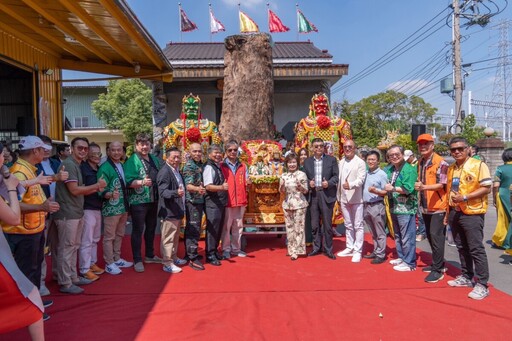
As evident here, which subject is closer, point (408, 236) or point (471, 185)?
point (471, 185)

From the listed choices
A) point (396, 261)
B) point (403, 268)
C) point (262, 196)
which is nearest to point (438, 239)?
point (403, 268)

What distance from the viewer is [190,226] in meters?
4.95

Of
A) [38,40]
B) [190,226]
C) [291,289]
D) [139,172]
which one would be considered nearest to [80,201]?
[139,172]

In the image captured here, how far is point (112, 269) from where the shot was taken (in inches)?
186

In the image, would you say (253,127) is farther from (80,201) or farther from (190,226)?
(80,201)

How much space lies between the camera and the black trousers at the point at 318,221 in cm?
548

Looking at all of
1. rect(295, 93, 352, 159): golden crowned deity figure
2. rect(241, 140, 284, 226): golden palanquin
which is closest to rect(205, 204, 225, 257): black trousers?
rect(241, 140, 284, 226): golden palanquin

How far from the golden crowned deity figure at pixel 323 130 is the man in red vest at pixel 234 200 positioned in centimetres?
193

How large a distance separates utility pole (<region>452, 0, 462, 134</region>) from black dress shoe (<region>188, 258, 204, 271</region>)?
13.3 m

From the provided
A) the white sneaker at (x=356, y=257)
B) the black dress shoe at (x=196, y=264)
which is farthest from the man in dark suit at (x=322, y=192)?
the black dress shoe at (x=196, y=264)

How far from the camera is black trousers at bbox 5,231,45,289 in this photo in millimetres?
3193

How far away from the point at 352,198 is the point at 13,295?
160 inches

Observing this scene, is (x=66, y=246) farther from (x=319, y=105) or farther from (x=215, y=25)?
(x=215, y=25)

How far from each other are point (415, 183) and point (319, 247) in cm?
170
